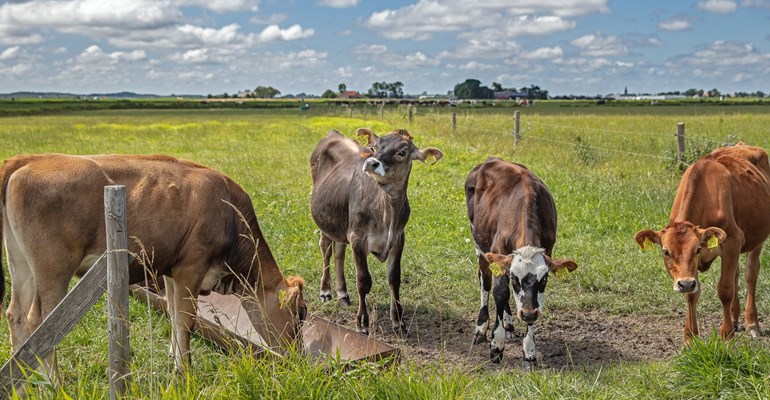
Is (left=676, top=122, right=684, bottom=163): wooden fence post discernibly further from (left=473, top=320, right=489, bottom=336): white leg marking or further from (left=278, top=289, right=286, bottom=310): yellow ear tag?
(left=278, top=289, right=286, bottom=310): yellow ear tag

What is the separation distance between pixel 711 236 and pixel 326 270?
4.51 m

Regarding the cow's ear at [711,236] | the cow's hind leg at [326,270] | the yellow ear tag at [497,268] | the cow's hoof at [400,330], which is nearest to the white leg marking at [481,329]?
the cow's hoof at [400,330]

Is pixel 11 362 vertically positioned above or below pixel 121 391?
above

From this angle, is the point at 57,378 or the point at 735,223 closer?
the point at 57,378

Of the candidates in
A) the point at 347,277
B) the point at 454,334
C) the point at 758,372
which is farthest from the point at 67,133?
the point at 758,372

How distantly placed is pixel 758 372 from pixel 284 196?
1071cm

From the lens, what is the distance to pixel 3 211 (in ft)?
16.6

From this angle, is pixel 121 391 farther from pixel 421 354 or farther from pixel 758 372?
pixel 758 372

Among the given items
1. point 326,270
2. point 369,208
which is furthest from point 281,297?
point 326,270

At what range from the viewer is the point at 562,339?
6980 millimetres

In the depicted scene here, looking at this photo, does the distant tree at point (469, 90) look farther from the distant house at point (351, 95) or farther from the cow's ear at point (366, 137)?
the cow's ear at point (366, 137)

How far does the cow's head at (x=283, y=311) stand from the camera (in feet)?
18.6

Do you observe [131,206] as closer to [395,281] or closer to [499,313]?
[395,281]

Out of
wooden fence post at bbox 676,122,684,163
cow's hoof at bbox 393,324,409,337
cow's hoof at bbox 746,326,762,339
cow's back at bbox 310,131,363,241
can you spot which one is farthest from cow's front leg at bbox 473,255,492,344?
wooden fence post at bbox 676,122,684,163
